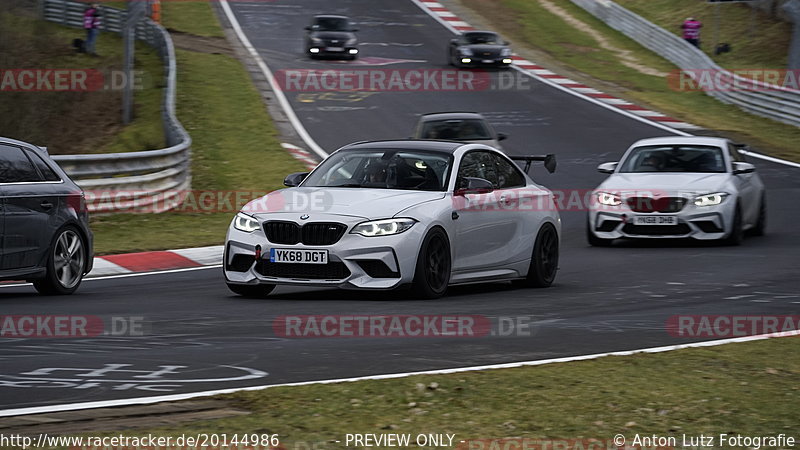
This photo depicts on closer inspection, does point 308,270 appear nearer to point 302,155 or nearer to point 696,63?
point 302,155

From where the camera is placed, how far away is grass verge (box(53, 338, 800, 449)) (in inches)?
238

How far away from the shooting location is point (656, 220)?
16984mm

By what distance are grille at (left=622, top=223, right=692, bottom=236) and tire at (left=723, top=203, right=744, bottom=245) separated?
58cm

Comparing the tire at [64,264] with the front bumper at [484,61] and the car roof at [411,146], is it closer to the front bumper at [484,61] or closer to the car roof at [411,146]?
the car roof at [411,146]

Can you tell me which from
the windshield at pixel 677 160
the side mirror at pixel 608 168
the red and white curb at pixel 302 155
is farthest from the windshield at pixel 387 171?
the red and white curb at pixel 302 155

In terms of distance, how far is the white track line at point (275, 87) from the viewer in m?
29.0

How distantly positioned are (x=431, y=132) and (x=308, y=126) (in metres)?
7.93

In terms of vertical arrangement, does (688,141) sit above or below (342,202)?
below

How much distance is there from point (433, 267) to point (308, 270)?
107cm

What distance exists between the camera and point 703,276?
1378 centimetres

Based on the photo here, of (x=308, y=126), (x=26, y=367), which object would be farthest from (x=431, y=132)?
(x=26, y=367)

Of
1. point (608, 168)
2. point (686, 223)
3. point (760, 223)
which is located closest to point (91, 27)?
point (608, 168)

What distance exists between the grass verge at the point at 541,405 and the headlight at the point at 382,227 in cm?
335

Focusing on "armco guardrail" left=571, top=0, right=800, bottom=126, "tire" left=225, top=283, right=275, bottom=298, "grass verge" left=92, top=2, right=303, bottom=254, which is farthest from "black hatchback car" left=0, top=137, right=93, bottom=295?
"armco guardrail" left=571, top=0, right=800, bottom=126
